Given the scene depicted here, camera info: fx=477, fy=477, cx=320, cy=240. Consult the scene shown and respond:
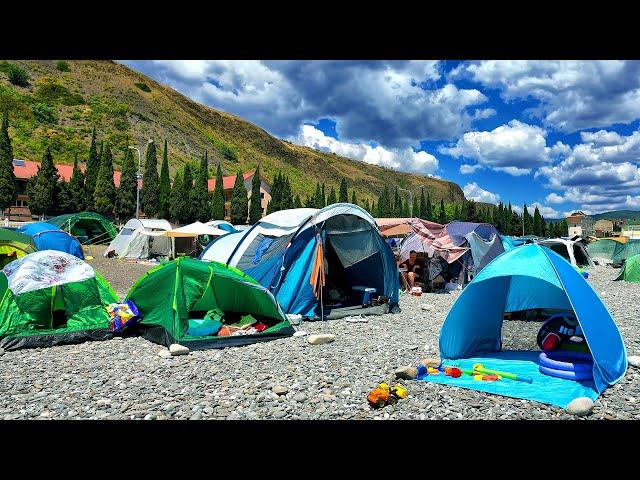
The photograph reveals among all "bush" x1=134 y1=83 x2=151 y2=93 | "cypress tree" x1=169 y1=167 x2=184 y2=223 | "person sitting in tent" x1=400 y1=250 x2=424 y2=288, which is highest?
"bush" x1=134 y1=83 x2=151 y2=93

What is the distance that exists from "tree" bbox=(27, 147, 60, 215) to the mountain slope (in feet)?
62.6

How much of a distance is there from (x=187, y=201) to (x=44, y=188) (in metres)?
11.5

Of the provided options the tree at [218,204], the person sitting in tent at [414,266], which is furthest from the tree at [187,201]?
the person sitting in tent at [414,266]

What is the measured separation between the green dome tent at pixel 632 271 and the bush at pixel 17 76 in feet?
261

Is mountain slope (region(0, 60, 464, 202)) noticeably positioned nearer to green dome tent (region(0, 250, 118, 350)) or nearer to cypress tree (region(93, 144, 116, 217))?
cypress tree (region(93, 144, 116, 217))

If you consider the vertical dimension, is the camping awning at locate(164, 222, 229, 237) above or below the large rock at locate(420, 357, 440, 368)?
above

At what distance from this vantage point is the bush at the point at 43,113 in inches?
2509

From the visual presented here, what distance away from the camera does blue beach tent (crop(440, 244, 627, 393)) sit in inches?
223

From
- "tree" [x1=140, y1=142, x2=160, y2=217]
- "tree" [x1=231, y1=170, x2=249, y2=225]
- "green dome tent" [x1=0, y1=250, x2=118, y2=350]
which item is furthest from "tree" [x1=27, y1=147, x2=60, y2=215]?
"green dome tent" [x1=0, y1=250, x2=118, y2=350]

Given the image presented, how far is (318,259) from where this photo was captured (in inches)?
390

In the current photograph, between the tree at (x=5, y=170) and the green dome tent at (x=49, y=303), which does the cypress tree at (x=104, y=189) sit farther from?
the green dome tent at (x=49, y=303)

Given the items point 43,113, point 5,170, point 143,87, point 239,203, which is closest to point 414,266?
point 5,170

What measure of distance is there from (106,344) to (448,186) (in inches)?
6441
